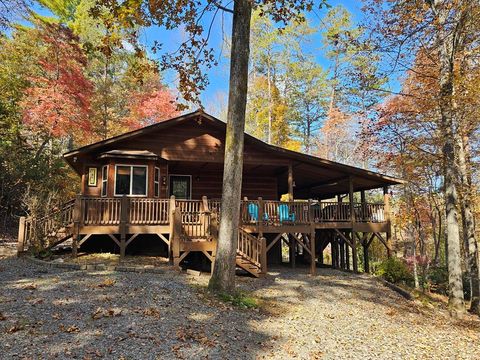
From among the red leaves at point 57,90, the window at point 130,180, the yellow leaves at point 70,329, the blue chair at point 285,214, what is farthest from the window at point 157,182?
the red leaves at point 57,90

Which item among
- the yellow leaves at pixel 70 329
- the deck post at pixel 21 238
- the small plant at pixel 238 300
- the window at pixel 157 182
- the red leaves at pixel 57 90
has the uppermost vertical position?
the red leaves at pixel 57 90

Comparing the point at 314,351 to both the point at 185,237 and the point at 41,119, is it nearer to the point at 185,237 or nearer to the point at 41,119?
the point at 185,237

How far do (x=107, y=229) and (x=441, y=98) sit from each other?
1261 centimetres

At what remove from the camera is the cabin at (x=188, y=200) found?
41.5 ft

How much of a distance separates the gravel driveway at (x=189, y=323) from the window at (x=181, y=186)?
24.6 ft

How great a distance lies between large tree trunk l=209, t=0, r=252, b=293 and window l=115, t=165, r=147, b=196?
7453mm

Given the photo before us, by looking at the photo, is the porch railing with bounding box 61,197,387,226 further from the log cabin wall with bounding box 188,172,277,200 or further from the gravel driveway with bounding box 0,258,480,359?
the log cabin wall with bounding box 188,172,277,200

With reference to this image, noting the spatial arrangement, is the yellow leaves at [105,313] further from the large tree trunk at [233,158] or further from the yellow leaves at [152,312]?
the large tree trunk at [233,158]

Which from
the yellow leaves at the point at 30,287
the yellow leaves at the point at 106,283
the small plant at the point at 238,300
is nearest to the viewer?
the yellow leaves at the point at 30,287

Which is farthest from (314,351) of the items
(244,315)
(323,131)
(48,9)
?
(323,131)

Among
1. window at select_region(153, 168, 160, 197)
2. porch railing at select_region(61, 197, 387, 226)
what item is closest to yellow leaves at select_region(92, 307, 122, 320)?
porch railing at select_region(61, 197, 387, 226)

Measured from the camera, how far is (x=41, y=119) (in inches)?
854

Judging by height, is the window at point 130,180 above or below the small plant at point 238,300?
above

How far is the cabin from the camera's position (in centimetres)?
1266
